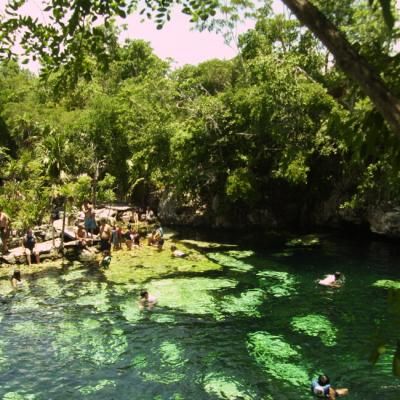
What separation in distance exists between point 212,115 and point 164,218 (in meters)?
12.5

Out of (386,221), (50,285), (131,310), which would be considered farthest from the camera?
Result: (386,221)

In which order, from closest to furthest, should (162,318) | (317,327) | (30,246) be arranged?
(317,327), (162,318), (30,246)

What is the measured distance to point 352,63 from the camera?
111 inches

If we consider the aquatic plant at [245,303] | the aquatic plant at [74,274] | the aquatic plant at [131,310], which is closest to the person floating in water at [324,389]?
the aquatic plant at [245,303]

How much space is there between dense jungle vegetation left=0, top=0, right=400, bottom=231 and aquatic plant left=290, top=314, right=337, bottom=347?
8950mm

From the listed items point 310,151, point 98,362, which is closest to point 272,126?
point 310,151

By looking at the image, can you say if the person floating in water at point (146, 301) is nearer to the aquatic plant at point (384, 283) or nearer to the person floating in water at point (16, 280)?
the person floating in water at point (16, 280)

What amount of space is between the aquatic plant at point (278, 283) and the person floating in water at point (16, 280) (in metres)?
10.6

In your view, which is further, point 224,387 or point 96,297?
point 96,297

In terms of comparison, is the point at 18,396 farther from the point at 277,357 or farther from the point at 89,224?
Answer: the point at 89,224

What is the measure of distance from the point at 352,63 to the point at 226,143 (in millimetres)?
32422

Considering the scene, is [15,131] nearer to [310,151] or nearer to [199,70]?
[199,70]

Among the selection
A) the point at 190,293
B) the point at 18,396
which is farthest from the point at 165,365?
the point at 190,293

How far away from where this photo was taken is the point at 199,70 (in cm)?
4738
